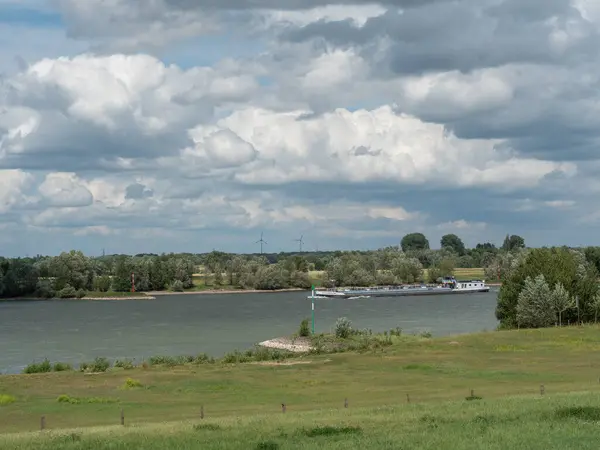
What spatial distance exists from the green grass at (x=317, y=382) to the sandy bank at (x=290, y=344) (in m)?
10.8

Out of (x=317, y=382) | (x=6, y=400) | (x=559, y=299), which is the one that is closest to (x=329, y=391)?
(x=317, y=382)

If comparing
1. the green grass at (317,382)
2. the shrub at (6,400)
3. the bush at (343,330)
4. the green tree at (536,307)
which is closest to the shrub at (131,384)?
the green grass at (317,382)

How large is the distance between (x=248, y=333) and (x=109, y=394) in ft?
181

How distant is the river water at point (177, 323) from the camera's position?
8898cm

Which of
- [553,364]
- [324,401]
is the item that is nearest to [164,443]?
[324,401]

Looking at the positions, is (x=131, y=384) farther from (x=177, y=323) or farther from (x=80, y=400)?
(x=177, y=323)

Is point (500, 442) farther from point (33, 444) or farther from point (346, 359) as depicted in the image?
point (346, 359)

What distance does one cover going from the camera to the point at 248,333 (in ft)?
341

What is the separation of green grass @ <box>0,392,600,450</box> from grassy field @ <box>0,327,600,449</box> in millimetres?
92

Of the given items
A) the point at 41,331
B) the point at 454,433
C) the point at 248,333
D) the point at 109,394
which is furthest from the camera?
the point at 41,331

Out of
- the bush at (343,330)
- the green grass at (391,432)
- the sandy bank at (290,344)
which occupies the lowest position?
the sandy bank at (290,344)

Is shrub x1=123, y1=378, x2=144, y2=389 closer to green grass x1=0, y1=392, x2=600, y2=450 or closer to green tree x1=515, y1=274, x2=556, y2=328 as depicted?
green grass x1=0, y1=392, x2=600, y2=450

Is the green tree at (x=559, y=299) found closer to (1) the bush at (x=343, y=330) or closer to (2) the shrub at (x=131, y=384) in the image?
(1) the bush at (x=343, y=330)

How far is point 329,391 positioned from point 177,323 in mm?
78611
